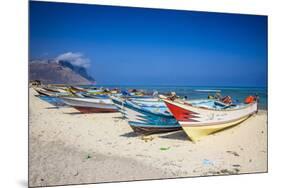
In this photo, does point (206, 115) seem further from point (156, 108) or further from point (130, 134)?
point (130, 134)

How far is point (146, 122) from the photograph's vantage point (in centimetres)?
403

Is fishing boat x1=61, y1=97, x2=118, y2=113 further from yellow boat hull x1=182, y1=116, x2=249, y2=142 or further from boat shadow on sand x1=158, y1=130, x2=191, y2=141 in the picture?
yellow boat hull x1=182, y1=116, x2=249, y2=142

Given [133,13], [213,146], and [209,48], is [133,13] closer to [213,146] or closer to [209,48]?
[209,48]

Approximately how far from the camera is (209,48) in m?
4.25

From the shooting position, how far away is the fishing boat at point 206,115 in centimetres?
411

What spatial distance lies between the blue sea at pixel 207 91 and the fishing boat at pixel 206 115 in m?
0.08

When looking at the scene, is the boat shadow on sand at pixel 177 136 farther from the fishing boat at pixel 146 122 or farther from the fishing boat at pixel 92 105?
the fishing boat at pixel 92 105

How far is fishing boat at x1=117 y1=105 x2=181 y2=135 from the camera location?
3998mm

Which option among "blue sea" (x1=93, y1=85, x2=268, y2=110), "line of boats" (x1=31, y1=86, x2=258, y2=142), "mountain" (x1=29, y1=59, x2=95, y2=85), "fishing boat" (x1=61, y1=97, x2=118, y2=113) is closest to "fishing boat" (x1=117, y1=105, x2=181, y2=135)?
"line of boats" (x1=31, y1=86, x2=258, y2=142)

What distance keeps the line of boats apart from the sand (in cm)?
7

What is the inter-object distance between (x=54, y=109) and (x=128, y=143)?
31.6 inches

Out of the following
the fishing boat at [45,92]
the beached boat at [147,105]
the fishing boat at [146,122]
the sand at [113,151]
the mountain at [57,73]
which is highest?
the mountain at [57,73]

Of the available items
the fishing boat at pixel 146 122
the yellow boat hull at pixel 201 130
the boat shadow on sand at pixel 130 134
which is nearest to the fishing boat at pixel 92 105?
the fishing boat at pixel 146 122
